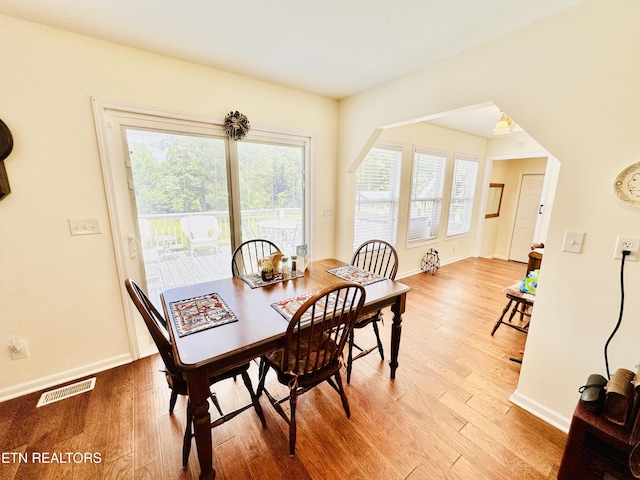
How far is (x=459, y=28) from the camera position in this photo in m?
1.57

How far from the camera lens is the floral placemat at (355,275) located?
1936 mm

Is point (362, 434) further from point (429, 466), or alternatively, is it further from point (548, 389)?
point (548, 389)

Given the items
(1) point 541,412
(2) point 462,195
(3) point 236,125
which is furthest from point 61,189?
(2) point 462,195

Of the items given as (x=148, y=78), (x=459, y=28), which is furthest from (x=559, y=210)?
(x=148, y=78)

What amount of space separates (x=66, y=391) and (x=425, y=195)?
4723 mm

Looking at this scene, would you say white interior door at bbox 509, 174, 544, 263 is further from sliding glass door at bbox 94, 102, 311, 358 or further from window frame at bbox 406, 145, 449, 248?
sliding glass door at bbox 94, 102, 311, 358

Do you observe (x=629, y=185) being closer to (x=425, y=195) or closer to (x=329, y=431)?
(x=329, y=431)

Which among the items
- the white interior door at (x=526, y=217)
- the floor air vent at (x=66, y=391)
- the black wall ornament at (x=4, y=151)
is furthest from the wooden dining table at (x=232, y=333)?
the white interior door at (x=526, y=217)

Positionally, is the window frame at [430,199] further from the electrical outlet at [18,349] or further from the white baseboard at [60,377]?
the electrical outlet at [18,349]

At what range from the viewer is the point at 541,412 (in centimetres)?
167

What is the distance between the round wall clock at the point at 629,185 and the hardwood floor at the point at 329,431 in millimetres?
1423

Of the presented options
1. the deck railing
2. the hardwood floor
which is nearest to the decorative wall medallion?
the deck railing

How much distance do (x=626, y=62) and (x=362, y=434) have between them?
93.5 inches

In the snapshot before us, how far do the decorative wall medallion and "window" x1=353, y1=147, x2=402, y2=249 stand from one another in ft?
5.18
